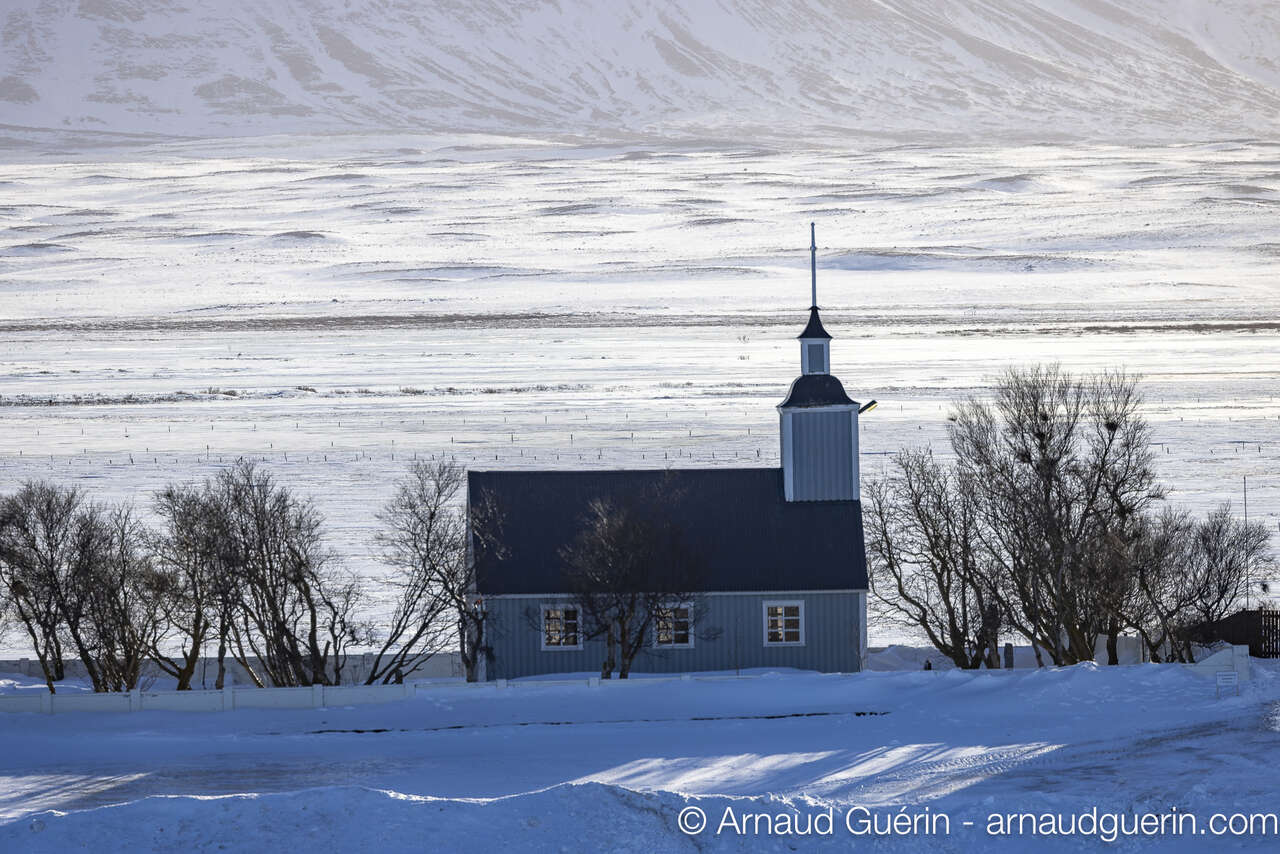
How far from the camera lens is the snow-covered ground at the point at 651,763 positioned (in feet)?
50.0

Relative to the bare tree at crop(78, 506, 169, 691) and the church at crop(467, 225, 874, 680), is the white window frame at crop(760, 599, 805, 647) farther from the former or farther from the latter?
the bare tree at crop(78, 506, 169, 691)

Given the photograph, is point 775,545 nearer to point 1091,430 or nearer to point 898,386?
point 1091,430

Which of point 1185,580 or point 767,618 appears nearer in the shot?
point 767,618

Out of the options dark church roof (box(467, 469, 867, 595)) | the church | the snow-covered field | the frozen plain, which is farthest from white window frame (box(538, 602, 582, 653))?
the snow-covered field

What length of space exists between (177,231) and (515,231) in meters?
25.7

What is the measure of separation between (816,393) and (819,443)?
81 centimetres

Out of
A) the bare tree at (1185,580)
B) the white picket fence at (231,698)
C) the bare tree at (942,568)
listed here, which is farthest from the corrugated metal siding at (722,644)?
the bare tree at (1185,580)

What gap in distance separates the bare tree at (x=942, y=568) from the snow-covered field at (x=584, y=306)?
9202 millimetres

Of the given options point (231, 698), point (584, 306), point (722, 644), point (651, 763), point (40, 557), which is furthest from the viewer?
point (584, 306)

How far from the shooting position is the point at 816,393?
85.3ft

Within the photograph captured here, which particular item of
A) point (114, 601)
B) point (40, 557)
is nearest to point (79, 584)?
point (40, 557)

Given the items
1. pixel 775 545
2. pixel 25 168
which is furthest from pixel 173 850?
pixel 25 168

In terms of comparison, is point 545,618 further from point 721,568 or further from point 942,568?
point 942,568

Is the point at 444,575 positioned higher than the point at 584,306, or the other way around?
the point at 584,306
